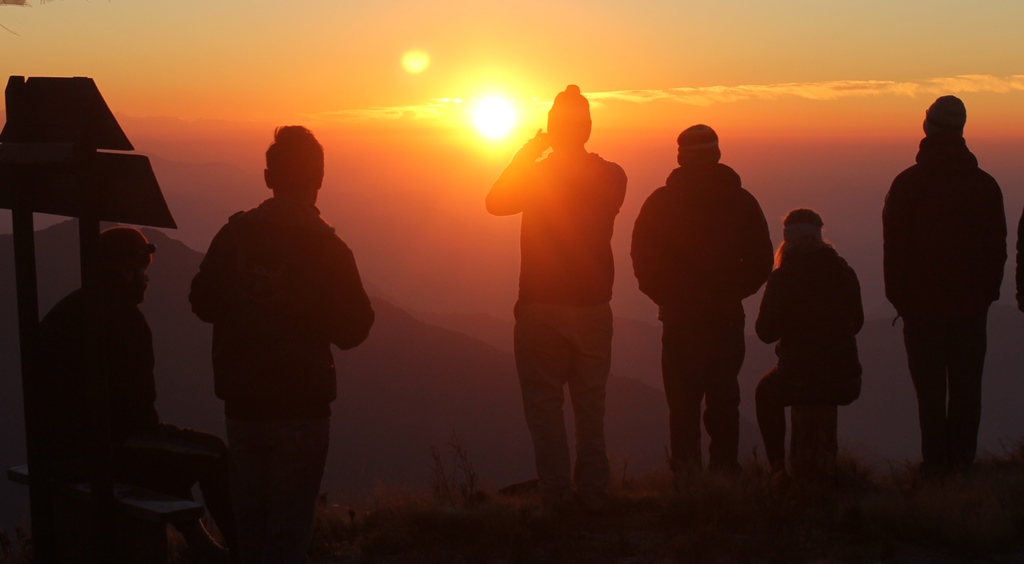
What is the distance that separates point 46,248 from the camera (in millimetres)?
120188

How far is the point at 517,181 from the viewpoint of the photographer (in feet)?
17.2

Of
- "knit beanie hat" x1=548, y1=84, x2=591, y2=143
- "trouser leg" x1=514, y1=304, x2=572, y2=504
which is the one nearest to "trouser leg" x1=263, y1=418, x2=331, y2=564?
"trouser leg" x1=514, y1=304, x2=572, y2=504

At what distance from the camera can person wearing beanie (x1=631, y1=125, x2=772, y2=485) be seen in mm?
5703

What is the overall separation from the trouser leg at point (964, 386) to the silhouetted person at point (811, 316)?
2.92ft

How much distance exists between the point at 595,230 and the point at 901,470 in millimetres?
3100

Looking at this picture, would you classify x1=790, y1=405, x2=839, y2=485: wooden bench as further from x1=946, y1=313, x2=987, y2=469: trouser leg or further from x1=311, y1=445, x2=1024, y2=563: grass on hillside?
x1=946, y1=313, x2=987, y2=469: trouser leg

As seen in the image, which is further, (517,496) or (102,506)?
(517,496)

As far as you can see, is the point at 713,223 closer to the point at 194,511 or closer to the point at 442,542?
the point at 442,542

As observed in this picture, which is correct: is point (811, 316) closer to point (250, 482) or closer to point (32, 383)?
point (250, 482)

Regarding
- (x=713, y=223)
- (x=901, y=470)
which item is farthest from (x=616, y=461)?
(x=713, y=223)

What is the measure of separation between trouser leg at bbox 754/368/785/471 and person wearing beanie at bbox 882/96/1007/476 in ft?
3.09

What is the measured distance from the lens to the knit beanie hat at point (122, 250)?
444 cm

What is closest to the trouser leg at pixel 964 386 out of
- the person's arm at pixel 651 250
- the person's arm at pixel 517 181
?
the person's arm at pixel 651 250

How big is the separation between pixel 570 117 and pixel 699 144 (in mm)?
957
